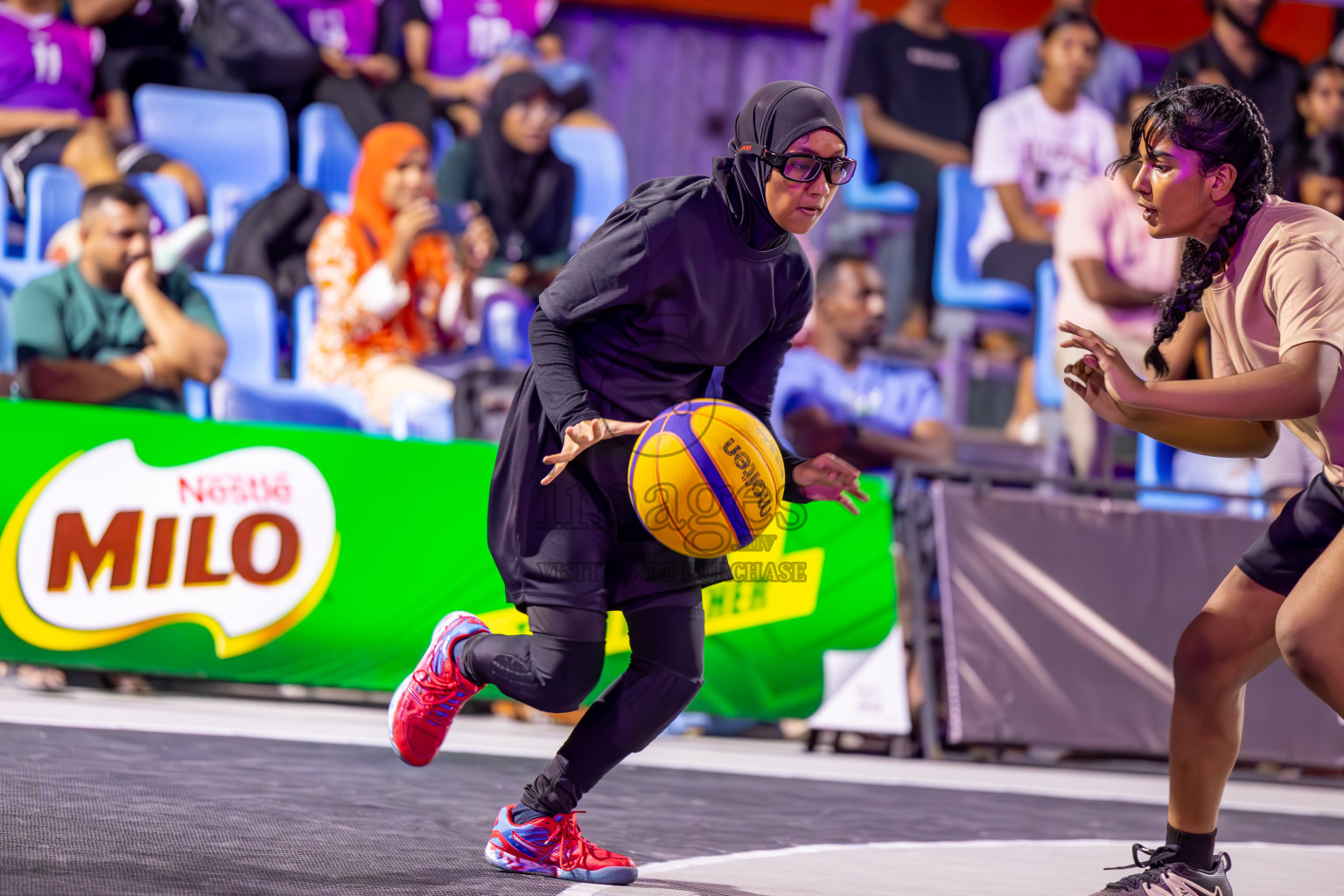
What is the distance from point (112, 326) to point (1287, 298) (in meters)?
6.41

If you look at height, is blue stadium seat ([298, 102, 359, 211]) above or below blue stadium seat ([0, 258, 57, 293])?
above

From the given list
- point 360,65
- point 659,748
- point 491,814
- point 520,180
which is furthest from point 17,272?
point 491,814

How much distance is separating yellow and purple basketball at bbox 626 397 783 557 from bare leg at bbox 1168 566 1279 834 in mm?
1083

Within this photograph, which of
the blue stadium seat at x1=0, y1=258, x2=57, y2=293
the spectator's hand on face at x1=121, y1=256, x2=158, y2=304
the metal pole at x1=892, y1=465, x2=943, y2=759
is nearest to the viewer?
the metal pole at x1=892, y1=465, x2=943, y2=759

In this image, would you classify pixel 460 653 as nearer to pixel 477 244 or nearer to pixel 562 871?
pixel 562 871

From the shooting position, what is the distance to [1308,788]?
23.3ft

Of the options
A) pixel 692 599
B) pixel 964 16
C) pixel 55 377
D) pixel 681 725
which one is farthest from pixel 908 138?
pixel 692 599

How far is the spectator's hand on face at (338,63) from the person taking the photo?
1016 centimetres

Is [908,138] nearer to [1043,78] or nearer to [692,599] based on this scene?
[1043,78]

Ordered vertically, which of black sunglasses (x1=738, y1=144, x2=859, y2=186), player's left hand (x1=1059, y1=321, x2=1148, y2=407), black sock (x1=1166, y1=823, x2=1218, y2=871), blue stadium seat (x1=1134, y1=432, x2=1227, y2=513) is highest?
black sunglasses (x1=738, y1=144, x2=859, y2=186)

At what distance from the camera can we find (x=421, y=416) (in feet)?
26.7

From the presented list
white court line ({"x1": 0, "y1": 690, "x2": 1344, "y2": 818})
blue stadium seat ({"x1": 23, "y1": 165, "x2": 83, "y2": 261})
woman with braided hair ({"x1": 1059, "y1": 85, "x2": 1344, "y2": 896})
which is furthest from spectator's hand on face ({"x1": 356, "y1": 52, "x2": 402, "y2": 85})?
woman with braided hair ({"x1": 1059, "y1": 85, "x2": 1344, "y2": 896})

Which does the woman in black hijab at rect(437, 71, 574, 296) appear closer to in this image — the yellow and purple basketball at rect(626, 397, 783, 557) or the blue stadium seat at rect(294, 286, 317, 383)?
the blue stadium seat at rect(294, 286, 317, 383)

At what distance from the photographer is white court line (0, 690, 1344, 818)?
5797 millimetres
